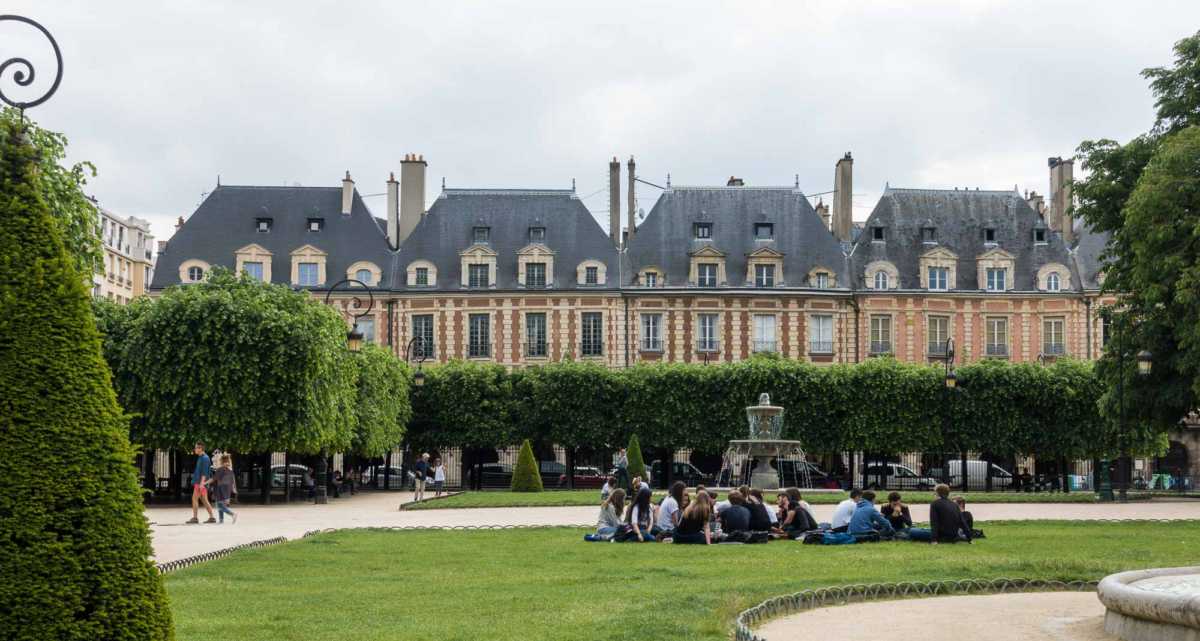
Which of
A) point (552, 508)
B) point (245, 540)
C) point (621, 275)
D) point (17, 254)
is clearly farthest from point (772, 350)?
point (17, 254)

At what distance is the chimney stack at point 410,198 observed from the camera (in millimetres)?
60344

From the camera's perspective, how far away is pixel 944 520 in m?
20.2

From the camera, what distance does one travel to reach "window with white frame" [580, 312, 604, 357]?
5816 centimetres

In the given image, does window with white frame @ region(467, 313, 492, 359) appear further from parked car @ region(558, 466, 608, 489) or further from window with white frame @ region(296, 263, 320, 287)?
parked car @ region(558, 466, 608, 489)

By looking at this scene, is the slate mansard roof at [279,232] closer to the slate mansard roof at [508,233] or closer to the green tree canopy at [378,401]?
the slate mansard roof at [508,233]

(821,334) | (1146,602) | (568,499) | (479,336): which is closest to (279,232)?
(479,336)

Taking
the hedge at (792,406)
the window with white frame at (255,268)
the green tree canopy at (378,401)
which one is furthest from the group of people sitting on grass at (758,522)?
the window with white frame at (255,268)

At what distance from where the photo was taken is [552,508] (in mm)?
32375

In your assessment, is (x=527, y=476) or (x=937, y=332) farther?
(x=937, y=332)

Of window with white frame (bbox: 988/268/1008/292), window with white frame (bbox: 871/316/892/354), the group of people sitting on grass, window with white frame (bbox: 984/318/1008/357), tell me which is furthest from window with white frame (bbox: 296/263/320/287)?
the group of people sitting on grass

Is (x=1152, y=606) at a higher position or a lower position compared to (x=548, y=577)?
higher

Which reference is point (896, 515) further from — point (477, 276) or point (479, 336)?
point (477, 276)

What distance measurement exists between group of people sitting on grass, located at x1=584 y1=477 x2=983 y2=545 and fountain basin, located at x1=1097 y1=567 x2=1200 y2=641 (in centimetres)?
820

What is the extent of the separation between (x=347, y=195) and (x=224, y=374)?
86.6 ft
